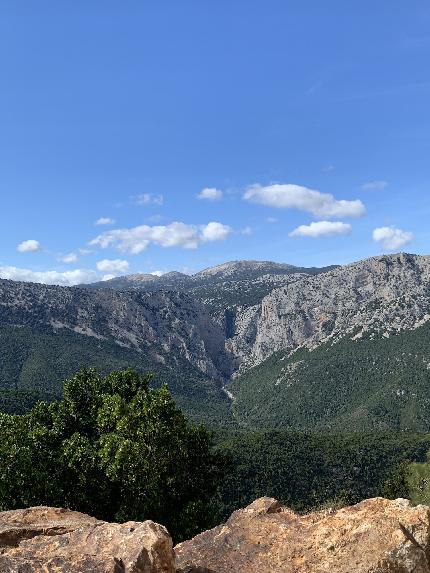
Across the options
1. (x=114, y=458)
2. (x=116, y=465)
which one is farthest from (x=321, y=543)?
(x=114, y=458)

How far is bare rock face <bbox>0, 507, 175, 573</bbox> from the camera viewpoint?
42.3ft

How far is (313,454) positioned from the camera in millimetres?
194250

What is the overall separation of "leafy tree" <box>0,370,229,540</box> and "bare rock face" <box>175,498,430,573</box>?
14478mm

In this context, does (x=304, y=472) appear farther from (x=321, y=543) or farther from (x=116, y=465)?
(x=321, y=543)

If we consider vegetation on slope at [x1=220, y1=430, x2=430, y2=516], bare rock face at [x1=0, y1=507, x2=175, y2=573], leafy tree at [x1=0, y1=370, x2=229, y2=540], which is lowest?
vegetation on slope at [x1=220, y1=430, x2=430, y2=516]

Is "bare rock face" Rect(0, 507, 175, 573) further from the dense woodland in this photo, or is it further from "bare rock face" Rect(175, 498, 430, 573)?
the dense woodland

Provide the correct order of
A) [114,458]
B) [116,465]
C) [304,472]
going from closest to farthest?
[116,465]
[114,458]
[304,472]

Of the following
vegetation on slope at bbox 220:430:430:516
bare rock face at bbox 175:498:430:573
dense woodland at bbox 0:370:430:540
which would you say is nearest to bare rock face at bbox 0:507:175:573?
bare rock face at bbox 175:498:430:573

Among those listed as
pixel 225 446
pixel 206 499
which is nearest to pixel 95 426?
pixel 206 499

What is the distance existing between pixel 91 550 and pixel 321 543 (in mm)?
7771

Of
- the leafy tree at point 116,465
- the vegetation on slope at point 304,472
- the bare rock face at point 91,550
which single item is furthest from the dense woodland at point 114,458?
the vegetation on slope at point 304,472

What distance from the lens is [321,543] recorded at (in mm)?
16391

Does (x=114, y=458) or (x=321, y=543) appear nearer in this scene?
(x=321, y=543)

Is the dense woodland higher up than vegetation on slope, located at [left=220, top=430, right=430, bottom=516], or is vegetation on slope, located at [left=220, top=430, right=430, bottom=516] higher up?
the dense woodland
